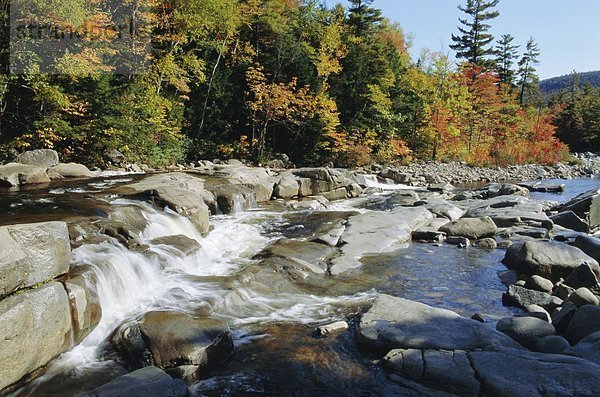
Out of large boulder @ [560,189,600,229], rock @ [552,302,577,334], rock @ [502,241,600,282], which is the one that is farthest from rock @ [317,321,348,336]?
large boulder @ [560,189,600,229]

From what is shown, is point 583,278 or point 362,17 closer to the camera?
point 583,278

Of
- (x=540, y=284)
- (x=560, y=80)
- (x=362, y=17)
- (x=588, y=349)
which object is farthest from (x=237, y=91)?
(x=560, y=80)

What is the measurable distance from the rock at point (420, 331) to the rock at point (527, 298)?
1.78 m

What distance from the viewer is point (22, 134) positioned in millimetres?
16391

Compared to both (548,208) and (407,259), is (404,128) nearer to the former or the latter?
(548,208)

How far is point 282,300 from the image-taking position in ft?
22.6

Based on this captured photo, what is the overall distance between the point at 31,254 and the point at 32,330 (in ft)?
3.17

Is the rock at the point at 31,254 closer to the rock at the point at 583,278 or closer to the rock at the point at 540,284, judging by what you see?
the rock at the point at 540,284

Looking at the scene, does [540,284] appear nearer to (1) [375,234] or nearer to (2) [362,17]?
(1) [375,234]

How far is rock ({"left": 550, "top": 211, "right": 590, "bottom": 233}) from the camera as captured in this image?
37.8ft

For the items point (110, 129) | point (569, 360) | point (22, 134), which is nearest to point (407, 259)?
point (569, 360)

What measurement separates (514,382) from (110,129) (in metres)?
18.3

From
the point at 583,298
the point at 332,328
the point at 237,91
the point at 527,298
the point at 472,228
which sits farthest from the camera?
the point at 237,91

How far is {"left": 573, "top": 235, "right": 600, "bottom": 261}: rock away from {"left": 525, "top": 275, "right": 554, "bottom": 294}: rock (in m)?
1.72
